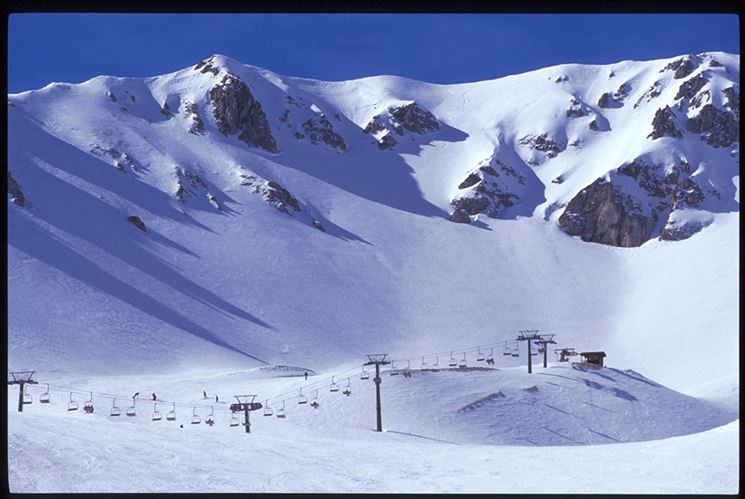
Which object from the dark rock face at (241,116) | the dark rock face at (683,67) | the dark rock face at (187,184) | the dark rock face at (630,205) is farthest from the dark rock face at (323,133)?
the dark rock face at (683,67)

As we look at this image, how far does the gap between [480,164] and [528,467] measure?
481ft

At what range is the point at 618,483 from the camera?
14.0 metres

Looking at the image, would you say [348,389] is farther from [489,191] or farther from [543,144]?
[543,144]

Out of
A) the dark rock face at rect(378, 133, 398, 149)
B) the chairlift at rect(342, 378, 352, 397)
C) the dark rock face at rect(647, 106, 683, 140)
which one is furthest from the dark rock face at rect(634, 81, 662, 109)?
the chairlift at rect(342, 378, 352, 397)

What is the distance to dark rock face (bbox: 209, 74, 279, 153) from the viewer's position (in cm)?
15300

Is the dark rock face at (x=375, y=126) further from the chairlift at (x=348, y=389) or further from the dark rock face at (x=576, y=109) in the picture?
the chairlift at (x=348, y=389)

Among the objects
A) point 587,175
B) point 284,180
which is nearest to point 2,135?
point 284,180

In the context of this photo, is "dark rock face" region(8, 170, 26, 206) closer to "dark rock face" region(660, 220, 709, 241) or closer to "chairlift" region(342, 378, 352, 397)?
"chairlift" region(342, 378, 352, 397)

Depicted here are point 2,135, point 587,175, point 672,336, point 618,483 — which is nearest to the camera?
point 2,135

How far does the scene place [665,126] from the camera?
15838cm

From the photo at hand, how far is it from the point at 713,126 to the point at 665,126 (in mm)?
11121

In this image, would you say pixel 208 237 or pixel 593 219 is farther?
pixel 593 219

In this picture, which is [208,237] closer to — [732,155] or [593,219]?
[593,219]
